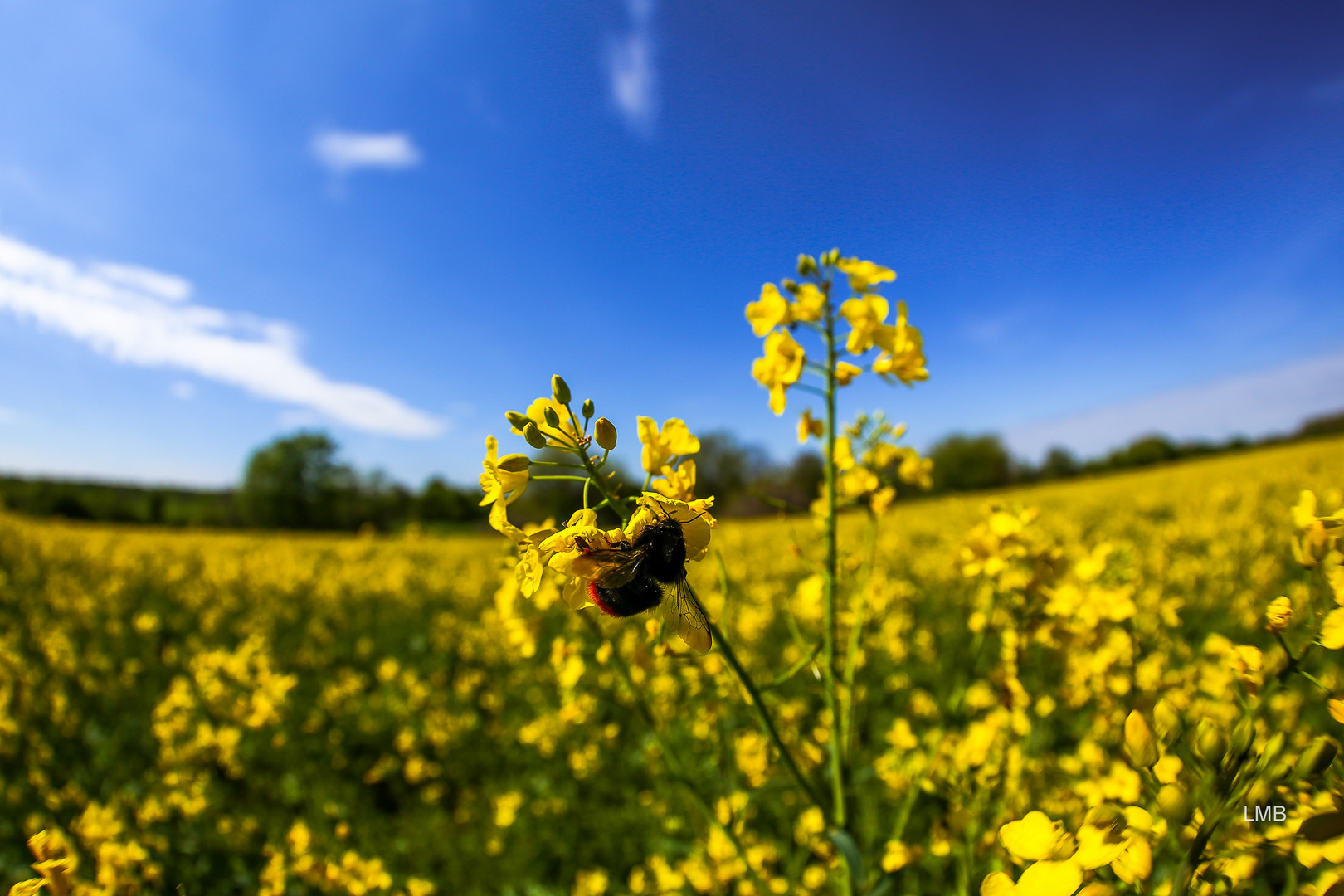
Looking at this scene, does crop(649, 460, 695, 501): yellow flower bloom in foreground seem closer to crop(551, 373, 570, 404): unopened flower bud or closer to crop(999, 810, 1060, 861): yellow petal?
crop(551, 373, 570, 404): unopened flower bud

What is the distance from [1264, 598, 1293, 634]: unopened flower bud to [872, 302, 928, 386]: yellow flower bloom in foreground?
0.79 meters

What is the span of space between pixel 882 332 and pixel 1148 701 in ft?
4.93

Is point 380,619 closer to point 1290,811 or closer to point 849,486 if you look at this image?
point 849,486

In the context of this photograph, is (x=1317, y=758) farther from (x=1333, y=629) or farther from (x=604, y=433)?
(x=604, y=433)

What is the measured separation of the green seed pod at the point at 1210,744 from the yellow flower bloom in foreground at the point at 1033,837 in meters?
A: 0.28

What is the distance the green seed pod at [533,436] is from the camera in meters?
0.92

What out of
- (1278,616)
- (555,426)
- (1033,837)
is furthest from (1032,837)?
(555,426)

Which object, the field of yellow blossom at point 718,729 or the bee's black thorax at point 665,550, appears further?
the field of yellow blossom at point 718,729

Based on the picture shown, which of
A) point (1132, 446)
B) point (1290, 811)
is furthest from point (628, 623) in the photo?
point (1132, 446)

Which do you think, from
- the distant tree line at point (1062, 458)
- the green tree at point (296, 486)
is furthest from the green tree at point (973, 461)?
the green tree at point (296, 486)

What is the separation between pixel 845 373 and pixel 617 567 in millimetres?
794

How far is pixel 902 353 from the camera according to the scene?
1453 mm

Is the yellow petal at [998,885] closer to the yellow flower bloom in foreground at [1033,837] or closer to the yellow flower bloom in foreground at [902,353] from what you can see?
the yellow flower bloom in foreground at [1033,837]

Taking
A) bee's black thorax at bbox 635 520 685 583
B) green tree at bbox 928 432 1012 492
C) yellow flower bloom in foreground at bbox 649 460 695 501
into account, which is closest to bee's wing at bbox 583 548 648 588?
bee's black thorax at bbox 635 520 685 583
